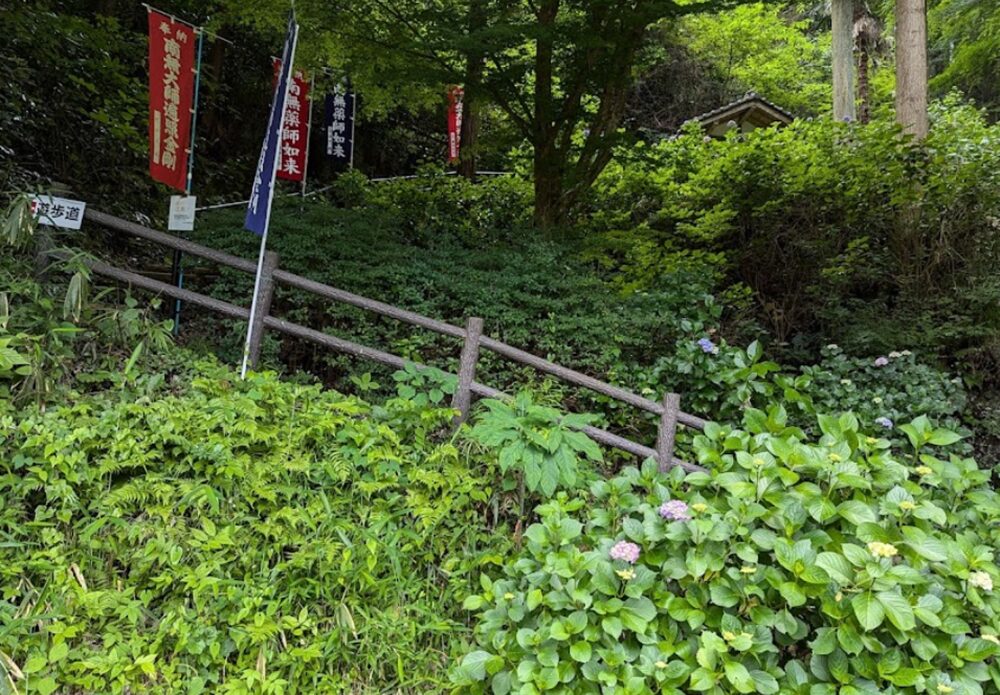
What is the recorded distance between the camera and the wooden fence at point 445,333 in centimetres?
395

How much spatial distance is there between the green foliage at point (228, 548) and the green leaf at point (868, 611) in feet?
5.55

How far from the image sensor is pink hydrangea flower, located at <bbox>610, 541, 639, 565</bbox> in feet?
8.07

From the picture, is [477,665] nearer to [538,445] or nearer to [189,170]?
[538,445]

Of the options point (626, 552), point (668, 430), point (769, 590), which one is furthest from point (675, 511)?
point (668, 430)

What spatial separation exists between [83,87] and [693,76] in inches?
567

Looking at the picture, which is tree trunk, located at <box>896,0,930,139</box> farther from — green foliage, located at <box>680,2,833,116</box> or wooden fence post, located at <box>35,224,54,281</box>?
wooden fence post, located at <box>35,224,54,281</box>

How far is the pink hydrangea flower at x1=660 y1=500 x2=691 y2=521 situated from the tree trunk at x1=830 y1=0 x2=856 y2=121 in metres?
12.4

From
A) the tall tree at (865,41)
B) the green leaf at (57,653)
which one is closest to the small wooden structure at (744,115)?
the tall tree at (865,41)

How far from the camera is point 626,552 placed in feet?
8.11

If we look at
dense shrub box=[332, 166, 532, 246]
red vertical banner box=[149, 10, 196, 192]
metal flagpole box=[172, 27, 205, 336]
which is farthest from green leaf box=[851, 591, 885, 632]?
red vertical banner box=[149, 10, 196, 192]

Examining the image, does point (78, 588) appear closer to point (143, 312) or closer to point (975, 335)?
point (143, 312)

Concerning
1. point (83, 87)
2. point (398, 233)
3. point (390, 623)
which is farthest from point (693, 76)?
point (390, 623)

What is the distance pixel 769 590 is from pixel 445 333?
2.47 meters

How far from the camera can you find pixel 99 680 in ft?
8.07
